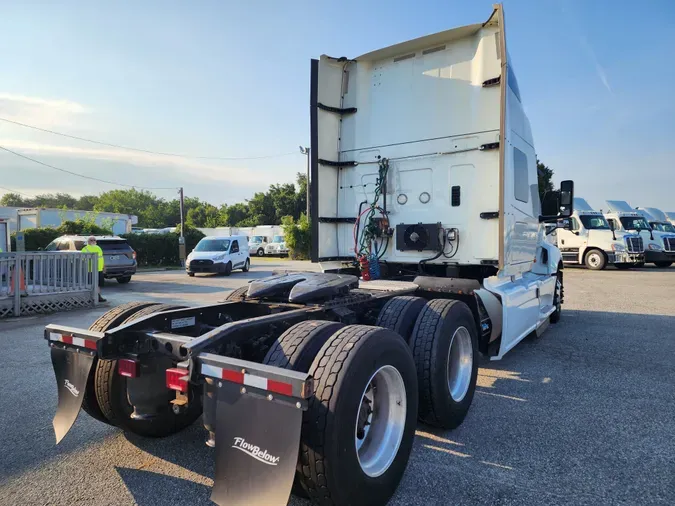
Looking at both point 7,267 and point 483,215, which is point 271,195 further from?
point 483,215

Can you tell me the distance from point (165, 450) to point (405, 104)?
4.65 m

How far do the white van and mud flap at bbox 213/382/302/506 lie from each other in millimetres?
17297

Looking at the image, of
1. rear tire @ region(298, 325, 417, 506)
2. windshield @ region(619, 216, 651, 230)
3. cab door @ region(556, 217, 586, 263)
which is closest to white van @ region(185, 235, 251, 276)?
cab door @ region(556, 217, 586, 263)

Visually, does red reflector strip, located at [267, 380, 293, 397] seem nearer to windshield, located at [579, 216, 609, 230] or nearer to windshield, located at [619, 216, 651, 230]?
windshield, located at [579, 216, 609, 230]

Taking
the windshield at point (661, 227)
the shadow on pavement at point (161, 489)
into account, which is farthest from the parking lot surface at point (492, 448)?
the windshield at point (661, 227)

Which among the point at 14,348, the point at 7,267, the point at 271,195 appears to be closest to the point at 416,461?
the point at 14,348

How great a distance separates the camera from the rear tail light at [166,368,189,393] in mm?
2453

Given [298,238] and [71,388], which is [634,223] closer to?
[298,238]

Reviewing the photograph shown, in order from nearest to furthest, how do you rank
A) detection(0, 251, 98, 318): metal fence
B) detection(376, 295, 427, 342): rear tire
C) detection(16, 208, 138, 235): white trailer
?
1. detection(376, 295, 427, 342): rear tire
2. detection(0, 251, 98, 318): metal fence
3. detection(16, 208, 138, 235): white trailer

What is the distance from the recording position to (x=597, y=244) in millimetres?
20266

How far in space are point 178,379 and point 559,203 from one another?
5.77 meters

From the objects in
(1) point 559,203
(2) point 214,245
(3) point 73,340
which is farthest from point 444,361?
(2) point 214,245

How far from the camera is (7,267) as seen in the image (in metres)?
8.67

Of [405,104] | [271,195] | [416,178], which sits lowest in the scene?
[416,178]
